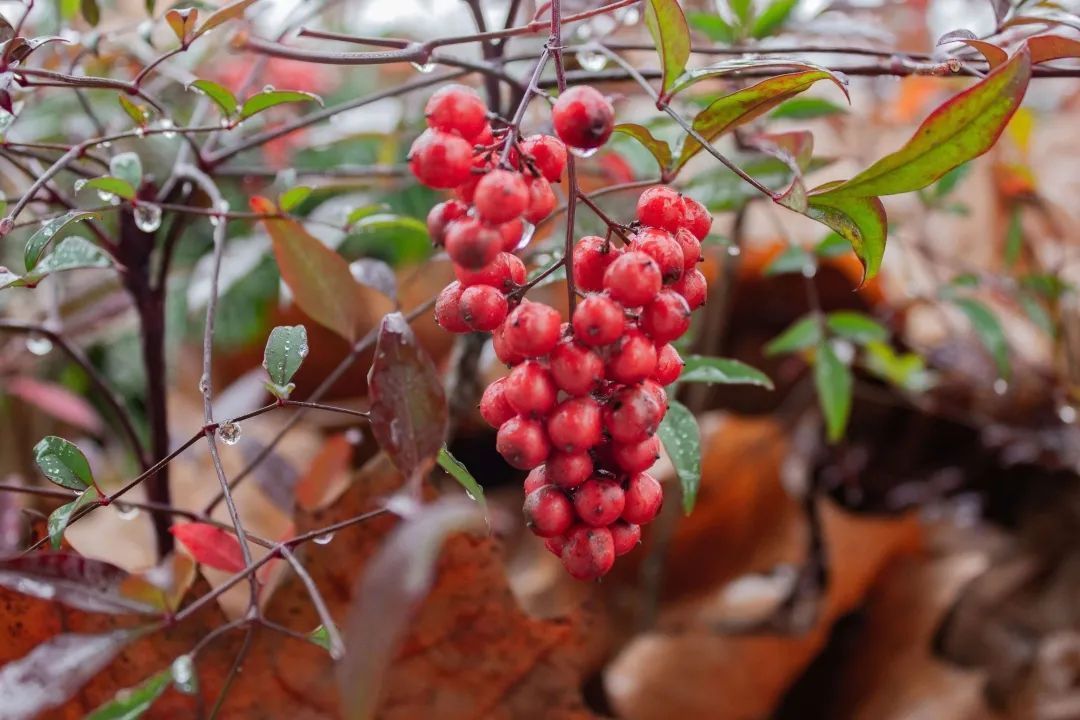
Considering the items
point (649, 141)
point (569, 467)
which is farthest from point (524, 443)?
point (649, 141)

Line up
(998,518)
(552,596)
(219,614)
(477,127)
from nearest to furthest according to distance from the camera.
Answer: (477,127)
(219,614)
(552,596)
(998,518)

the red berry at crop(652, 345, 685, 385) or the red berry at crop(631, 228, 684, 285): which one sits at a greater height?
the red berry at crop(631, 228, 684, 285)

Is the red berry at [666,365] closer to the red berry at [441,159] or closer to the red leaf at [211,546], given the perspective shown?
the red berry at [441,159]

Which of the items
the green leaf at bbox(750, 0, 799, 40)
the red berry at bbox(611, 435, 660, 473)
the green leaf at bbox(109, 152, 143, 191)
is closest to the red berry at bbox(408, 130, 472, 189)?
the red berry at bbox(611, 435, 660, 473)

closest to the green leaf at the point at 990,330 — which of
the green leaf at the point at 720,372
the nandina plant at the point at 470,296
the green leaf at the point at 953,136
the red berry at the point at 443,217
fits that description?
the nandina plant at the point at 470,296

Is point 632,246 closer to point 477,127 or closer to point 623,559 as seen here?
point 477,127

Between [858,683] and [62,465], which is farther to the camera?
[858,683]

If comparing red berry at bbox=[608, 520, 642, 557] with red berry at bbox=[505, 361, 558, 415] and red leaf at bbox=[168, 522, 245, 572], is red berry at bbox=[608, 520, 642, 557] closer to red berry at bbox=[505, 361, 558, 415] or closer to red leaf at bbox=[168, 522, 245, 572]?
red berry at bbox=[505, 361, 558, 415]

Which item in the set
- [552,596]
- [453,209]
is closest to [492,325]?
[453,209]
